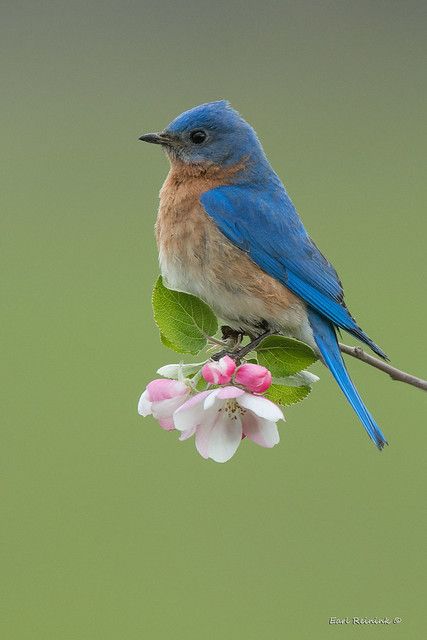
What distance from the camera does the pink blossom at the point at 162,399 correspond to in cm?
250

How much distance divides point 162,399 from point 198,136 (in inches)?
45.4

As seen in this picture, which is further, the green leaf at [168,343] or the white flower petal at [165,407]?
the green leaf at [168,343]

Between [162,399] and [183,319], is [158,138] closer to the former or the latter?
[183,319]

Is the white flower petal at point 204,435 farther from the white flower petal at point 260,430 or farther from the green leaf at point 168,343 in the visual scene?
the green leaf at point 168,343

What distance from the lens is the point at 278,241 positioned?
127 inches

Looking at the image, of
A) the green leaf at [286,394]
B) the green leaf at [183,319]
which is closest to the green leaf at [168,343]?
the green leaf at [183,319]

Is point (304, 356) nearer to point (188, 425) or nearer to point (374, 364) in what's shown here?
point (374, 364)

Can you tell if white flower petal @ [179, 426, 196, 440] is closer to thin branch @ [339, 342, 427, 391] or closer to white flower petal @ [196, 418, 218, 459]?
white flower petal @ [196, 418, 218, 459]

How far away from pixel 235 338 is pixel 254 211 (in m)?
0.38

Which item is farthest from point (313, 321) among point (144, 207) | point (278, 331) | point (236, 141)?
point (144, 207)

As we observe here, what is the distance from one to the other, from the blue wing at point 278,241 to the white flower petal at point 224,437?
25.2 inches

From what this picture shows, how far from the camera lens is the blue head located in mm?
3387

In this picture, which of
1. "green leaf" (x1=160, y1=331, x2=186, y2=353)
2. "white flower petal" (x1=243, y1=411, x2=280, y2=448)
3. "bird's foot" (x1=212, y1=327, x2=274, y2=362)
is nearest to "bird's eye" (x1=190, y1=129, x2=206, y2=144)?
"bird's foot" (x1=212, y1=327, x2=274, y2=362)

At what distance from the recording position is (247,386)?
249cm
